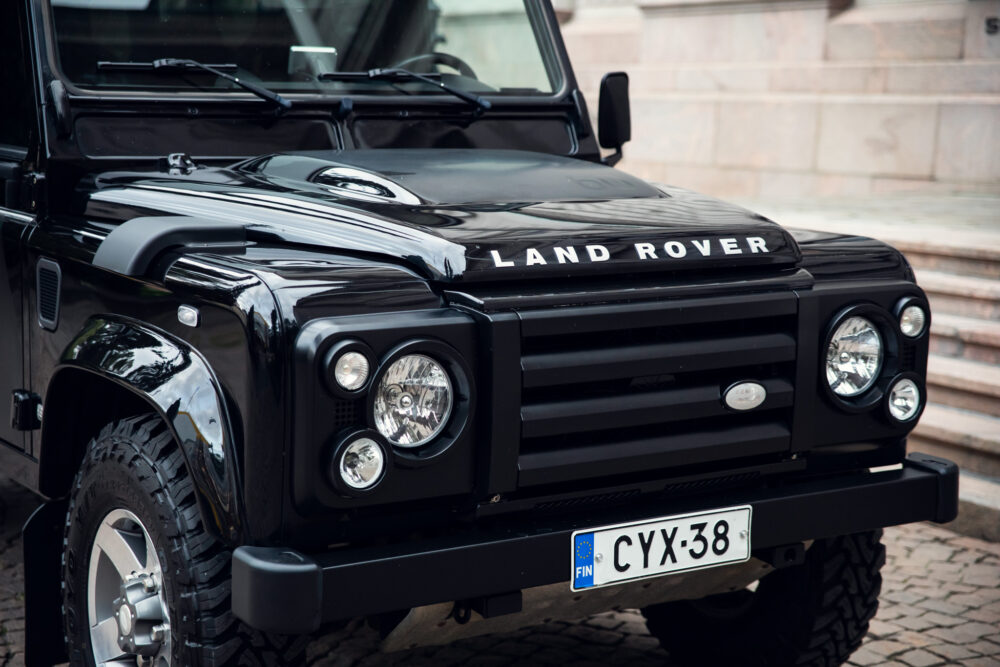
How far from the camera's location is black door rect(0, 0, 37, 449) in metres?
3.44

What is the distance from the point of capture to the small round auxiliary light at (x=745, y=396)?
2.83 m

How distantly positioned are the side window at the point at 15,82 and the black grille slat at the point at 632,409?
73.6 inches

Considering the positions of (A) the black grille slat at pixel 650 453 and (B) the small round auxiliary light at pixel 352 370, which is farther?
(A) the black grille slat at pixel 650 453

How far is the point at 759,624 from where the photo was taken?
3.57 meters

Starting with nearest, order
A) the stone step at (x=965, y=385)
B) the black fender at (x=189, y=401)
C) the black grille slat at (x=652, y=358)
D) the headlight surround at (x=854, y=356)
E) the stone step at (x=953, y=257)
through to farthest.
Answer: the black fender at (x=189, y=401)
the black grille slat at (x=652, y=358)
the headlight surround at (x=854, y=356)
the stone step at (x=965, y=385)
the stone step at (x=953, y=257)

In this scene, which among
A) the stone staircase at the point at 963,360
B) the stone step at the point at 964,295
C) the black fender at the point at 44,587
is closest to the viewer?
the black fender at the point at 44,587

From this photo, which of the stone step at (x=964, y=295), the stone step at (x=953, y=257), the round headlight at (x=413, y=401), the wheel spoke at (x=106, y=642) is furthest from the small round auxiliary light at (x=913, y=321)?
the stone step at (x=953, y=257)

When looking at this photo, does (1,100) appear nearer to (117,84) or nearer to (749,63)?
(117,84)

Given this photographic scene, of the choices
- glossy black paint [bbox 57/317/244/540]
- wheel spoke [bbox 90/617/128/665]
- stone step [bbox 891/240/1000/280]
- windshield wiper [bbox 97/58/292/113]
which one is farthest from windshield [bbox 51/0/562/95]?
stone step [bbox 891/240/1000/280]

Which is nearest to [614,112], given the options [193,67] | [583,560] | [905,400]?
[193,67]

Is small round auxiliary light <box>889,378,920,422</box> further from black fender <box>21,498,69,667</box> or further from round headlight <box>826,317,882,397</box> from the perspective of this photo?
black fender <box>21,498,69,667</box>

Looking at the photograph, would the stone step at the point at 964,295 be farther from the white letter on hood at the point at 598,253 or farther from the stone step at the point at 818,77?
the stone step at the point at 818,77

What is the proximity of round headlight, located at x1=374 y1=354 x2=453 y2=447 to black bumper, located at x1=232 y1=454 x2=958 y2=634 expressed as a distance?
0.23m

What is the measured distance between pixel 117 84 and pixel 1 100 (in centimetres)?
46
